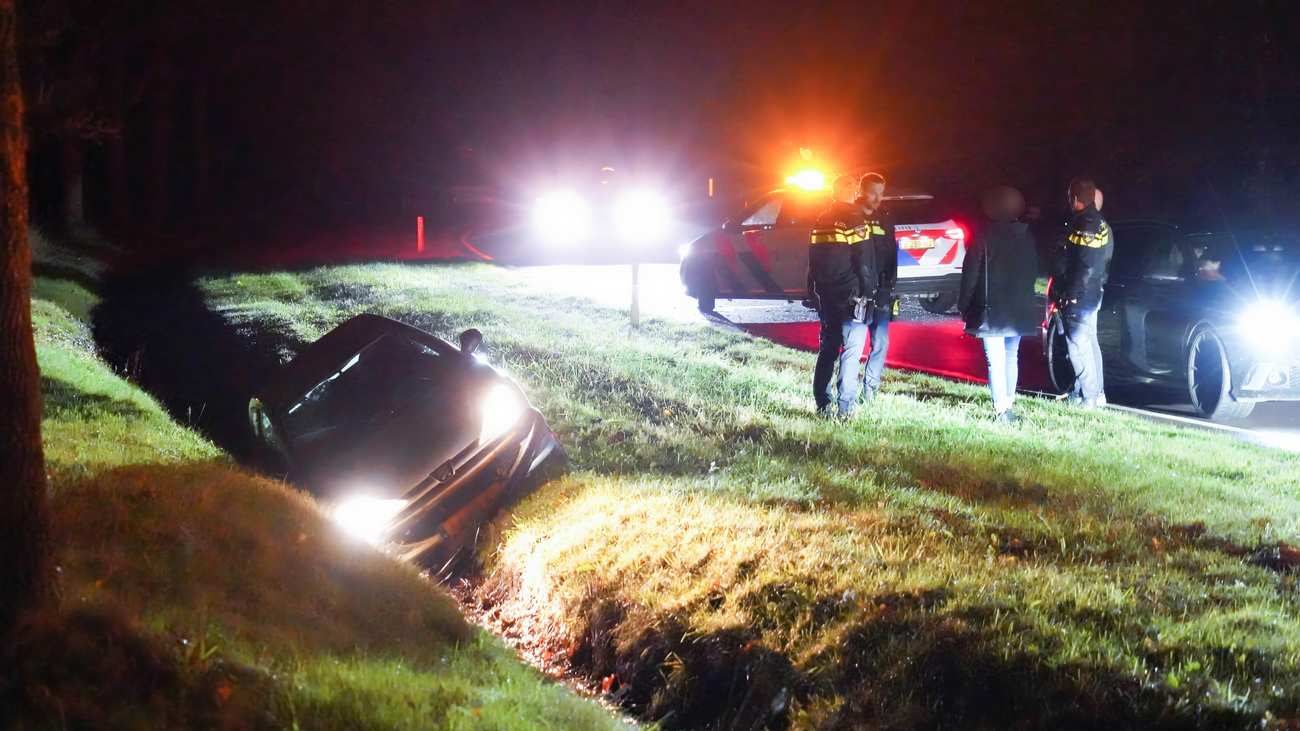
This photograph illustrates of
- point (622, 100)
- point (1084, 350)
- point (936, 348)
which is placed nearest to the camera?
point (1084, 350)

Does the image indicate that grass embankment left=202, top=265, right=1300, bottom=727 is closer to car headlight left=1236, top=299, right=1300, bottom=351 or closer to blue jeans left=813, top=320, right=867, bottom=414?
blue jeans left=813, top=320, right=867, bottom=414

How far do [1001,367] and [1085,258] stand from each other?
1.02 meters

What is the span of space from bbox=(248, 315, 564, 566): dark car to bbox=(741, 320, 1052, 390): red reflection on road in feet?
14.9

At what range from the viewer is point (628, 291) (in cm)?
1797

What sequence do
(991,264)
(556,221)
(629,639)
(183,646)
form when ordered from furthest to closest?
(556,221) < (991,264) < (629,639) < (183,646)

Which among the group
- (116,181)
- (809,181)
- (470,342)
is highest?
(116,181)

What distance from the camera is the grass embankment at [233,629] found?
4160 millimetres

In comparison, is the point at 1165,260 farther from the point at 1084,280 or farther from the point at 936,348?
the point at 936,348

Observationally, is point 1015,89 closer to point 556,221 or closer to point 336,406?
point 556,221

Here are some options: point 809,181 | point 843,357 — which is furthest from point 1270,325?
point 809,181

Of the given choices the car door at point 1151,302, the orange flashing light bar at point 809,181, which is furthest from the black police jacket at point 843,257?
the orange flashing light bar at point 809,181

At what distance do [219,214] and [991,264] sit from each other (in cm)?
3882

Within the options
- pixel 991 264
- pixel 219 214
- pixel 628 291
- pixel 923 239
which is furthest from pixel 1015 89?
pixel 219 214

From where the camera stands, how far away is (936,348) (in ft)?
42.9
